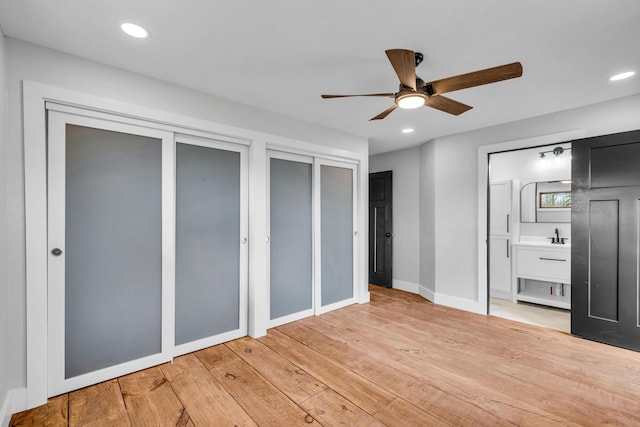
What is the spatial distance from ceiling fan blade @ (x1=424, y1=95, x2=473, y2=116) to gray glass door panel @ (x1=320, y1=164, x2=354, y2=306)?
181cm

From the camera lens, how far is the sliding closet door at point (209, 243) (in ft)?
9.09

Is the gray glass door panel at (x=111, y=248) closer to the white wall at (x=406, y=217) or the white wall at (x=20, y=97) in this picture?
the white wall at (x=20, y=97)

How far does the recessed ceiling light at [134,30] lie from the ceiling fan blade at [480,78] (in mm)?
1935

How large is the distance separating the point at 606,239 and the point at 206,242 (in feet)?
13.1

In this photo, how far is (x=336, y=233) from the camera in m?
4.14

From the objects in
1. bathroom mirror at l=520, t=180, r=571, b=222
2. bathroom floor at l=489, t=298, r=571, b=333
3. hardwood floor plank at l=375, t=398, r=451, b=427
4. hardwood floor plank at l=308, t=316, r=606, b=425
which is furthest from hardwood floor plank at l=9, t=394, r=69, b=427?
bathroom mirror at l=520, t=180, r=571, b=222

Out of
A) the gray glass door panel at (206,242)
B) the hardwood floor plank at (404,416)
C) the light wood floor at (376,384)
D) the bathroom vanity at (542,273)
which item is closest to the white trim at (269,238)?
the light wood floor at (376,384)

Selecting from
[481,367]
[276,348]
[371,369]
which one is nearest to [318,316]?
[276,348]

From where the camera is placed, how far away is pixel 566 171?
4.50 metres

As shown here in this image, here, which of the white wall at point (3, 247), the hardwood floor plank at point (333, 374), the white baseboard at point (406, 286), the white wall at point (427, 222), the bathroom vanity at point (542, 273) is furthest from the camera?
the white baseboard at point (406, 286)

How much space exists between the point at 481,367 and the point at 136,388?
275 cm

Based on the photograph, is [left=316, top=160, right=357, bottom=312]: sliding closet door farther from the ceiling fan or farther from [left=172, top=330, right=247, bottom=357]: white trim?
the ceiling fan

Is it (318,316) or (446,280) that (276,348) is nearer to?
(318,316)

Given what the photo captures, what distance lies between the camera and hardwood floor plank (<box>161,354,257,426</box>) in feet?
6.23
